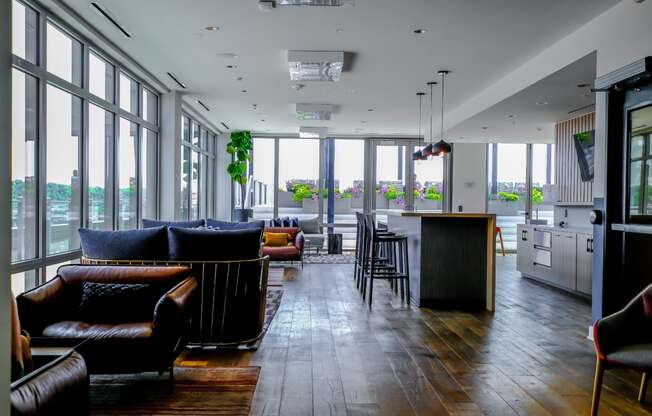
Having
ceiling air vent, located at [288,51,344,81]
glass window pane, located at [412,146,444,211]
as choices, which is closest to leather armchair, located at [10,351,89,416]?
ceiling air vent, located at [288,51,344,81]

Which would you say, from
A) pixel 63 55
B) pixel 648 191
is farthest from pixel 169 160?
pixel 648 191

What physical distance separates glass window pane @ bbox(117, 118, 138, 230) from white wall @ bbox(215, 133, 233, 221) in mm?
5781

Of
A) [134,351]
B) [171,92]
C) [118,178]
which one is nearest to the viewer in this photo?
[134,351]

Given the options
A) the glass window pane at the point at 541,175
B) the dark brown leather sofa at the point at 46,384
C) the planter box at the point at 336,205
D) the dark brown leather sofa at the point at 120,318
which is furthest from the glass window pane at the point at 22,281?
the glass window pane at the point at 541,175

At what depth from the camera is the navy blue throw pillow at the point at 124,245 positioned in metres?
3.94

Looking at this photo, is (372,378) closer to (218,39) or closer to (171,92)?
(218,39)

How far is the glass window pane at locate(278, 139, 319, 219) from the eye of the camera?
12953 millimetres

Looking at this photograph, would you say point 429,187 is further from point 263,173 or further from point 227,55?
point 227,55

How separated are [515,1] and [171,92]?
5646 mm

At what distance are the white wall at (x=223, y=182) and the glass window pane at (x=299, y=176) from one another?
53.5 inches

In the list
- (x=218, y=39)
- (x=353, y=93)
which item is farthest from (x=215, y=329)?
(x=353, y=93)

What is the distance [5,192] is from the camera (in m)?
1.32

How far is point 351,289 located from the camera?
680 cm

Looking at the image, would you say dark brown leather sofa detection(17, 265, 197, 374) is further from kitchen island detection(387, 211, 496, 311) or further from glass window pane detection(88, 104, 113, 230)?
kitchen island detection(387, 211, 496, 311)
